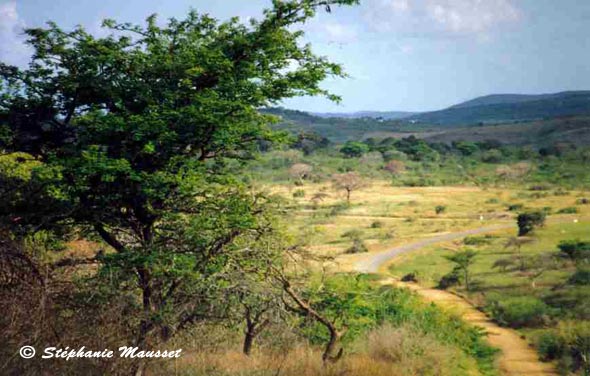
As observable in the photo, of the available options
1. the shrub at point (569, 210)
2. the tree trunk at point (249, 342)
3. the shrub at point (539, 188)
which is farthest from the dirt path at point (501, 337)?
the shrub at point (539, 188)

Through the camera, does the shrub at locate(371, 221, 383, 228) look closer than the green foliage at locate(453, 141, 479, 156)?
Yes

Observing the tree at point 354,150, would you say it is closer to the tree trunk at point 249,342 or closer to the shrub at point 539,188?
the shrub at point 539,188

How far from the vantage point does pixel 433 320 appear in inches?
842

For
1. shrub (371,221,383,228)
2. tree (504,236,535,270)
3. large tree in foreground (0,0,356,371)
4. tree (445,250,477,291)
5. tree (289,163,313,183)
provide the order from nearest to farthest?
1. large tree in foreground (0,0,356,371)
2. tree (445,250,477,291)
3. tree (504,236,535,270)
4. shrub (371,221,383,228)
5. tree (289,163,313,183)

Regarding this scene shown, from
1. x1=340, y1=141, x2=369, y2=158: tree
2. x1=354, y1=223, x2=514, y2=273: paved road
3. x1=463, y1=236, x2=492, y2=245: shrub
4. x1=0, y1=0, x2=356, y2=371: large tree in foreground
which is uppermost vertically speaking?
x1=0, y1=0, x2=356, y2=371: large tree in foreground

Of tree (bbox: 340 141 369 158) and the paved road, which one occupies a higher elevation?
tree (bbox: 340 141 369 158)

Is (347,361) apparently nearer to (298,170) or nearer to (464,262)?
(464,262)

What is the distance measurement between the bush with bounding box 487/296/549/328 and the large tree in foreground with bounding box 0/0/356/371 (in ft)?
67.1

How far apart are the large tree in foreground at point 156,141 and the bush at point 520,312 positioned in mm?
20456

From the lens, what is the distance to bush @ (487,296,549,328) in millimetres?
26047

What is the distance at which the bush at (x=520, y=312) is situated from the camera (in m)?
26.0

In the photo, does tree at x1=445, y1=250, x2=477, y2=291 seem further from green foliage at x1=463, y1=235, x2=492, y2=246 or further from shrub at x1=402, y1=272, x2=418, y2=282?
green foliage at x1=463, y1=235, x2=492, y2=246

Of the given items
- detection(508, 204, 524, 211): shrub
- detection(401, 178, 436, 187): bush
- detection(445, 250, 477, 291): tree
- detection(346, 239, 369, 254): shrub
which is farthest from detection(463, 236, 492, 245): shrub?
detection(401, 178, 436, 187): bush

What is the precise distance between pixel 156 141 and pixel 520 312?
22.5m
